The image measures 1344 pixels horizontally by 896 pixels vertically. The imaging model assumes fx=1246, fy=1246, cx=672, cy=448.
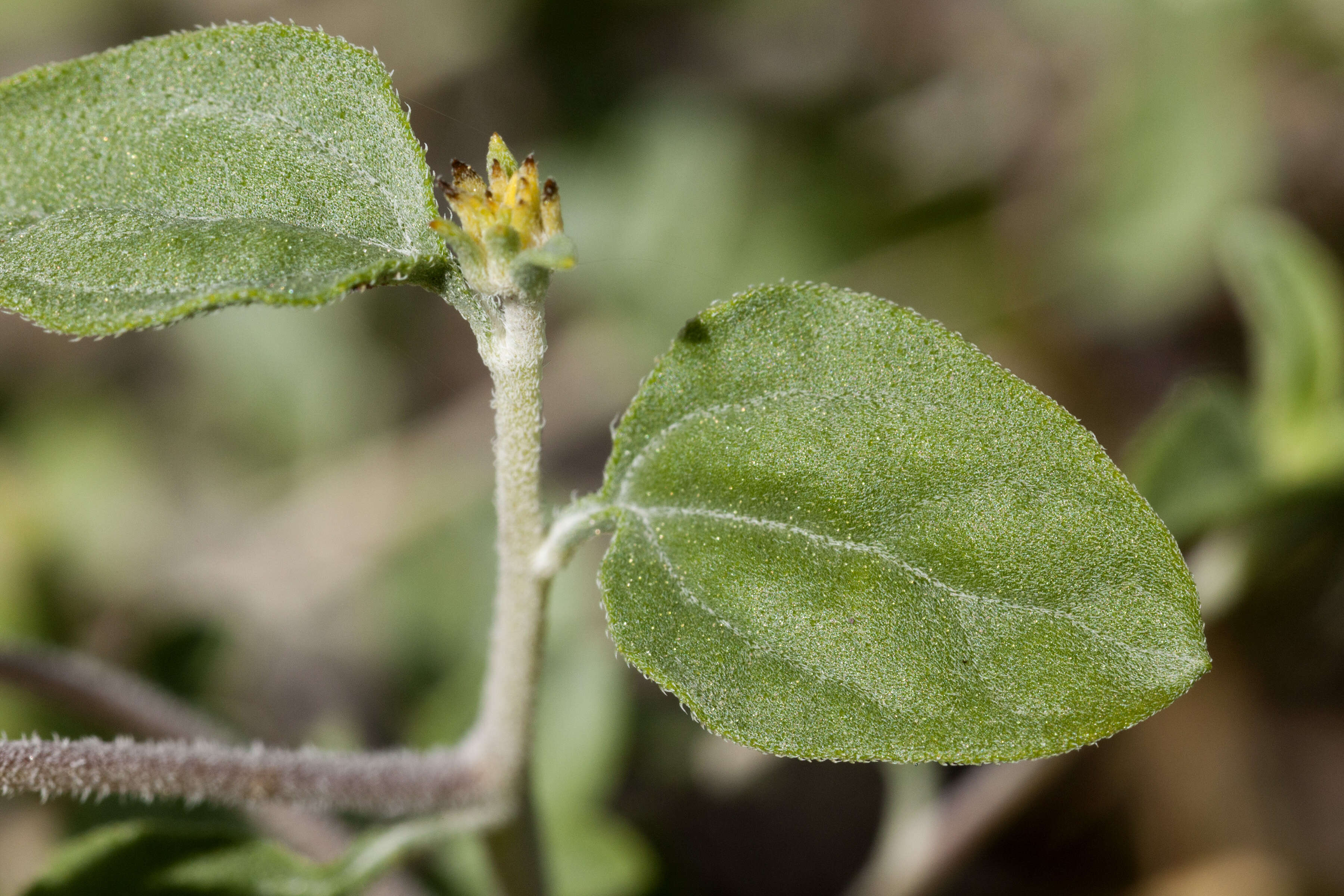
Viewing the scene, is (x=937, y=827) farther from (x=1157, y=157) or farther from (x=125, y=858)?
(x=1157, y=157)

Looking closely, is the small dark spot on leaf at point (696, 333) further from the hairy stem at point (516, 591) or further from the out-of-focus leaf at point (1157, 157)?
the out-of-focus leaf at point (1157, 157)

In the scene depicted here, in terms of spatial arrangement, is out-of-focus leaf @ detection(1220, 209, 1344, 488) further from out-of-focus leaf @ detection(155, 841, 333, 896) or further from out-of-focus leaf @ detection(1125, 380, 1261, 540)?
out-of-focus leaf @ detection(155, 841, 333, 896)

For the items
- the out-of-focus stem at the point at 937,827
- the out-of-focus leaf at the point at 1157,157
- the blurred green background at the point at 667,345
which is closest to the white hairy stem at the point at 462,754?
the blurred green background at the point at 667,345

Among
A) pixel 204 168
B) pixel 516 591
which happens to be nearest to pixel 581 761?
pixel 516 591

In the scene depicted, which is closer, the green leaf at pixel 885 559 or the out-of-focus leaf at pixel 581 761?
the green leaf at pixel 885 559

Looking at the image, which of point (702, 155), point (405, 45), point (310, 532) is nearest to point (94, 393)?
point (310, 532)

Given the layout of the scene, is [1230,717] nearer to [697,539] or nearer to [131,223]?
[697,539]
